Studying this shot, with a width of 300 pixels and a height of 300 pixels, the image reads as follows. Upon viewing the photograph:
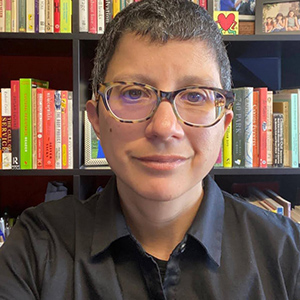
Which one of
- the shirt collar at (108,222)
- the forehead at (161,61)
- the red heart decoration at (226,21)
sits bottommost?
the shirt collar at (108,222)

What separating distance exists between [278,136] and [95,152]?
74cm

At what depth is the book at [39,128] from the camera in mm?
1294

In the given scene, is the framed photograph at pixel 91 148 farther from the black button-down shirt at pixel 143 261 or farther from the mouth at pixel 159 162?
the mouth at pixel 159 162

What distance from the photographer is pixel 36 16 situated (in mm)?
1305

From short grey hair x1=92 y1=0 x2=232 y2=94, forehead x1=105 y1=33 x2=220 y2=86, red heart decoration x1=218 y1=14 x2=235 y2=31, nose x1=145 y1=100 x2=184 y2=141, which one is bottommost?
nose x1=145 y1=100 x2=184 y2=141

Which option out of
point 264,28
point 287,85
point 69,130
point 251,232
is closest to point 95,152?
point 69,130

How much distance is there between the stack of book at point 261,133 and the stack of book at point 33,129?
634 millimetres

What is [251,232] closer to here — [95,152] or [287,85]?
[95,152]

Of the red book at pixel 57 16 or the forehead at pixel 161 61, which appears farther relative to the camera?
the red book at pixel 57 16

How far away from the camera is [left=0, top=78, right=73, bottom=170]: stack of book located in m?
1.29

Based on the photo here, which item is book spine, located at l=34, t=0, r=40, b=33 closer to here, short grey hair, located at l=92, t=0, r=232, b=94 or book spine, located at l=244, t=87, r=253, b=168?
short grey hair, located at l=92, t=0, r=232, b=94

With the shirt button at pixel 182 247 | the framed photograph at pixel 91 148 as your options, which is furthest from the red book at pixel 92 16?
the shirt button at pixel 182 247

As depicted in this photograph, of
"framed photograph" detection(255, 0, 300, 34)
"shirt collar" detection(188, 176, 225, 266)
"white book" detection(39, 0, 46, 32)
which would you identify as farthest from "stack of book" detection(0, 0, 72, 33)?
"shirt collar" detection(188, 176, 225, 266)

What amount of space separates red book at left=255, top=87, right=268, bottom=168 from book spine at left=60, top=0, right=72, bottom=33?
806mm
